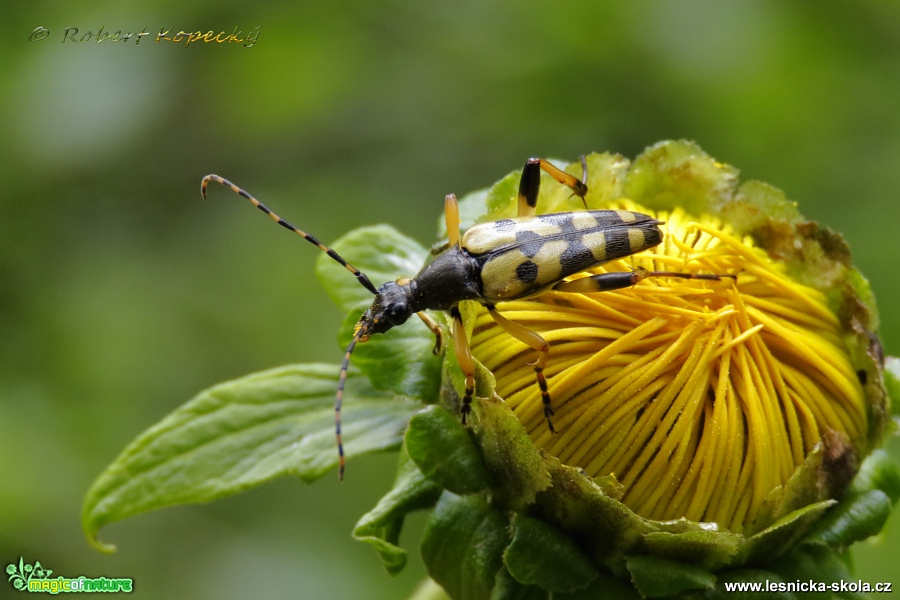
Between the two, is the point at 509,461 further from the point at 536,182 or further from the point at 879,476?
the point at 879,476

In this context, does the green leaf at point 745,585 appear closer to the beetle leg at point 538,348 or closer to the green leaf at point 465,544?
the green leaf at point 465,544

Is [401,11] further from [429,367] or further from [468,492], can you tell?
[468,492]

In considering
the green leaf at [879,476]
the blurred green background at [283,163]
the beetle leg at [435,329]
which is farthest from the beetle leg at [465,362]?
the blurred green background at [283,163]

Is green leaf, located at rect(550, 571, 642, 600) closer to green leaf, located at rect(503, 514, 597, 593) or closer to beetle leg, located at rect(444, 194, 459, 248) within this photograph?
green leaf, located at rect(503, 514, 597, 593)

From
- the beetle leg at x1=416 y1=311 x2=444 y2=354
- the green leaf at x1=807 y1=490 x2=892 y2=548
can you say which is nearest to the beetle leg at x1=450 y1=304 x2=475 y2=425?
the beetle leg at x1=416 y1=311 x2=444 y2=354

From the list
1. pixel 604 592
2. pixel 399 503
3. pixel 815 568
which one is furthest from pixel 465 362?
pixel 815 568

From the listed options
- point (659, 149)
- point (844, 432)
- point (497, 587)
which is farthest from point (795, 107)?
point (497, 587)
